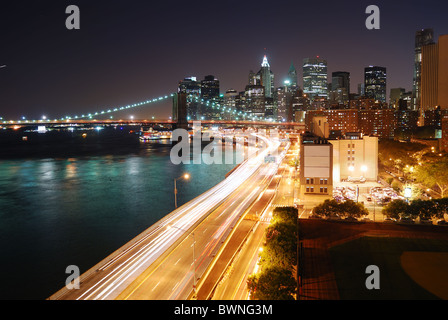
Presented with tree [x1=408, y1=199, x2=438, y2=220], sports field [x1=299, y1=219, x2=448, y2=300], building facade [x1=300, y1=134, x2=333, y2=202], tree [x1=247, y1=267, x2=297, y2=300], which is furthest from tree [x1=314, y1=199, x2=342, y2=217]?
tree [x1=247, y1=267, x2=297, y2=300]

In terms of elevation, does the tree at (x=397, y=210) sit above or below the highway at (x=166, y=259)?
above

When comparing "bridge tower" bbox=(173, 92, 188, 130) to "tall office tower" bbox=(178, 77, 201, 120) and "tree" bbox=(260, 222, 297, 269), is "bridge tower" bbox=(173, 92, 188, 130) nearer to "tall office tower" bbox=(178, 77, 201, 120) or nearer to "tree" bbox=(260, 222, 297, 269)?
"tall office tower" bbox=(178, 77, 201, 120)

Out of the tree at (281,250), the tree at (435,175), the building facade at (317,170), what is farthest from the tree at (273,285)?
the tree at (435,175)

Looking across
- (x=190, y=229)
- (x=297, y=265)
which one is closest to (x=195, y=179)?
(x=190, y=229)

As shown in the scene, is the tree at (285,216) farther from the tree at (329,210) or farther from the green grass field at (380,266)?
the tree at (329,210)
